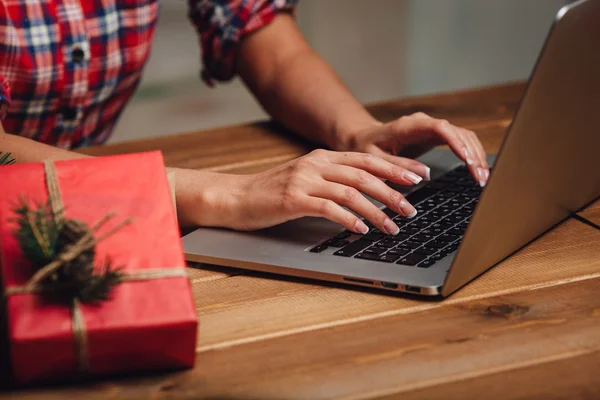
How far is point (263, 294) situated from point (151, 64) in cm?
372

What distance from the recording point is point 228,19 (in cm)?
148

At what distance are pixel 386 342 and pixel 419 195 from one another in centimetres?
37

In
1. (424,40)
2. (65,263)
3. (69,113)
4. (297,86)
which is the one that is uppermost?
(65,263)

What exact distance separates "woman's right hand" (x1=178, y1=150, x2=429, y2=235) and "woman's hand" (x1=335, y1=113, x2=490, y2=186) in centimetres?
9

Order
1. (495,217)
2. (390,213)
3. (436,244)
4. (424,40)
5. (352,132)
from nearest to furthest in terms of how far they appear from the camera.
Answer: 1. (495,217)
2. (436,244)
3. (390,213)
4. (352,132)
5. (424,40)

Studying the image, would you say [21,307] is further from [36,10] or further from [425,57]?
[425,57]

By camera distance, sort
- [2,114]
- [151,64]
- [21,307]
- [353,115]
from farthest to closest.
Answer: [151,64], [353,115], [2,114], [21,307]

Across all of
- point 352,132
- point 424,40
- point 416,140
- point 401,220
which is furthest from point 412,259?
point 424,40

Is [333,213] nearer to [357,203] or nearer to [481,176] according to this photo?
[357,203]

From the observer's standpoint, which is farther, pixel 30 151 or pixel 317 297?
pixel 30 151

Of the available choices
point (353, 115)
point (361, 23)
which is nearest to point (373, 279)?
point (353, 115)

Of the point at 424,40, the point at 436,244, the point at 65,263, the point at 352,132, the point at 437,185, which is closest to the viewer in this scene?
the point at 65,263

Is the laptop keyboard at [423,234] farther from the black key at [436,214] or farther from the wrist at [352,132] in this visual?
the wrist at [352,132]

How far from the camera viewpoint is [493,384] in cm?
61
